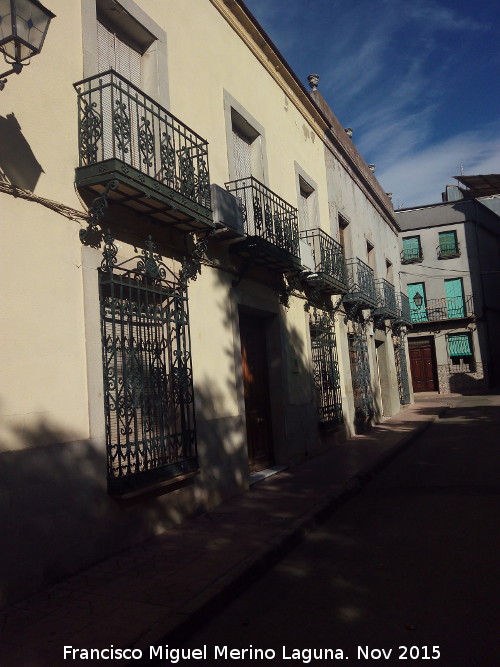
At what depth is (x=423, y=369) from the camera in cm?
2898

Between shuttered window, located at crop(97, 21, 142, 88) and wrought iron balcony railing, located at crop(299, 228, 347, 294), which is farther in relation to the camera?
wrought iron balcony railing, located at crop(299, 228, 347, 294)

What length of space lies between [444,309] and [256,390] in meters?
22.2

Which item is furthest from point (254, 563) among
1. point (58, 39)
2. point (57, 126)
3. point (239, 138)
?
point (239, 138)

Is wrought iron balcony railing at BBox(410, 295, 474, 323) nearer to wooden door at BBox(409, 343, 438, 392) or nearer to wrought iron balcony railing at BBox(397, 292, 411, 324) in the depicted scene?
wooden door at BBox(409, 343, 438, 392)

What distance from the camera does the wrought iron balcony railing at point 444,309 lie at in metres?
28.5

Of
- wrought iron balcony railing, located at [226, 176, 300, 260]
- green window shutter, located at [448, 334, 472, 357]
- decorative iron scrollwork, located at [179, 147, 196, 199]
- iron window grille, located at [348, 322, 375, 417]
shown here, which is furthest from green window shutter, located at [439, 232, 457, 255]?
decorative iron scrollwork, located at [179, 147, 196, 199]

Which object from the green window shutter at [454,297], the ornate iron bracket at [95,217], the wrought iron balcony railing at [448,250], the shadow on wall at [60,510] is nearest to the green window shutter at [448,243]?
the wrought iron balcony railing at [448,250]

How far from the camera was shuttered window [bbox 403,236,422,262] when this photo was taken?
99.4ft

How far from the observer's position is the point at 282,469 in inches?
358

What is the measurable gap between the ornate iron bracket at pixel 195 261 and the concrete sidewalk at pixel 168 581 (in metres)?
2.84

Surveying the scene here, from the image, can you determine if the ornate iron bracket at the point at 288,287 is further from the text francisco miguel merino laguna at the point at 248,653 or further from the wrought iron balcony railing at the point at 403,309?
the wrought iron balcony railing at the point at 403,309

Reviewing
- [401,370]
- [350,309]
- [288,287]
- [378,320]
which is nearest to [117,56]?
[288,287]

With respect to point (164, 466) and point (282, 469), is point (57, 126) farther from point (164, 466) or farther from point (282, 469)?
point (282, 469)

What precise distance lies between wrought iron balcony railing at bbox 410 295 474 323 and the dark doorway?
121cm
